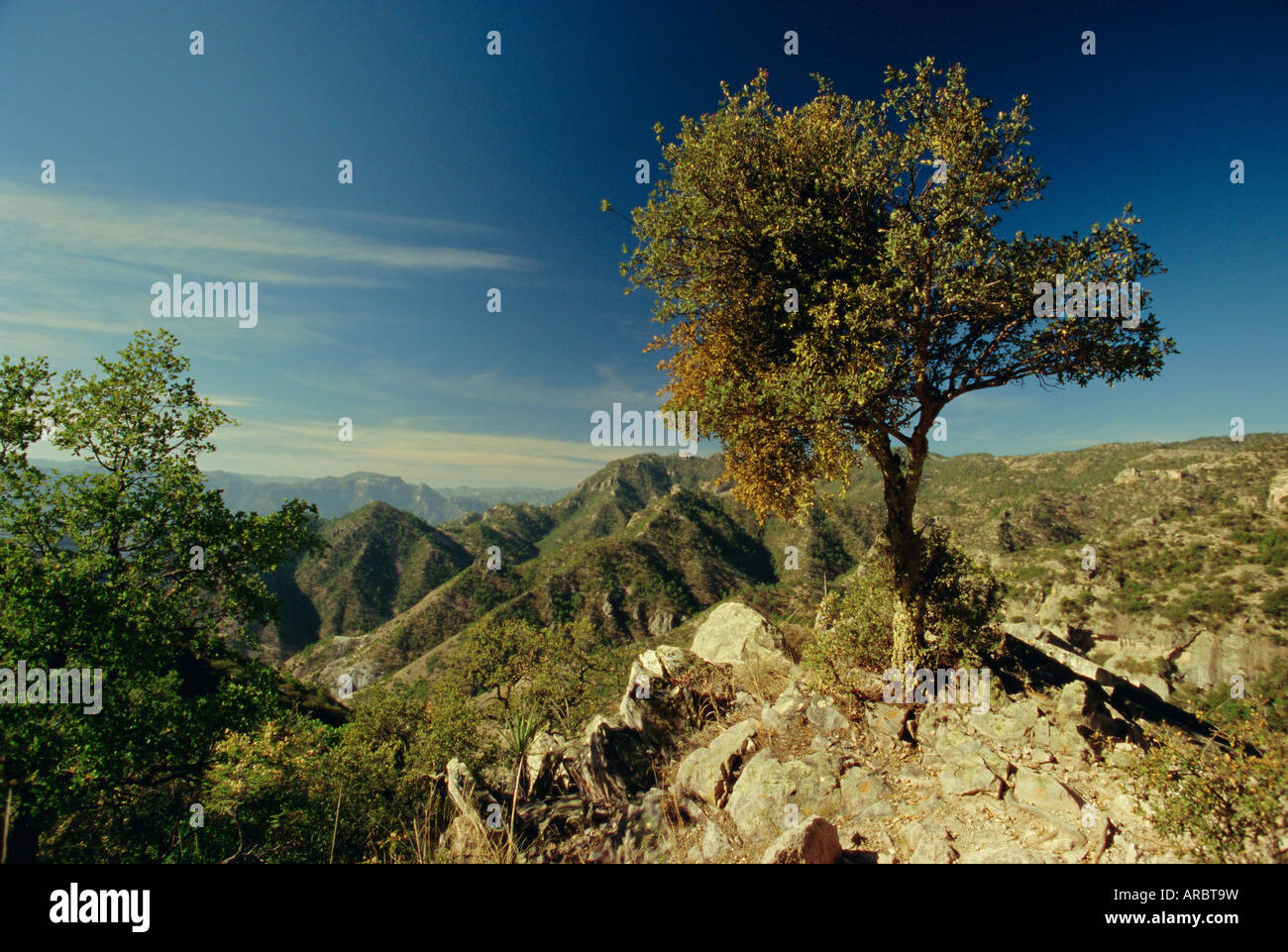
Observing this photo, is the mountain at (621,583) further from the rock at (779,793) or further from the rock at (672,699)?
the rock at (779,793)

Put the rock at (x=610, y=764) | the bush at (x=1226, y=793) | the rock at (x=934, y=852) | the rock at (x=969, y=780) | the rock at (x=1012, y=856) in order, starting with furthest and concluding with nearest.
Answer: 1. the rock at (x=610, y=764)
2. the rock at (x=969, y=780)
3. the rock at (x=934, y=852)
4. the rock at (x=1012, y=856)
5. the bush at (x=1226, y=793)

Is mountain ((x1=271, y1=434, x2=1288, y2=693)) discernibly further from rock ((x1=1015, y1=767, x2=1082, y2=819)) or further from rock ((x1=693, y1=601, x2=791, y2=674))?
rock ((x1=1015, y1=767, x2=1082, y2=819))

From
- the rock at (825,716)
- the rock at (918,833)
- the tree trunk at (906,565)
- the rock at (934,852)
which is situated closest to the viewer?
the rock at (934,852)

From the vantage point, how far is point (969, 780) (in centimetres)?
725

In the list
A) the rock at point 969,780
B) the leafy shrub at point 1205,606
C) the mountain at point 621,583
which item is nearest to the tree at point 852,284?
the rock at point 969,780

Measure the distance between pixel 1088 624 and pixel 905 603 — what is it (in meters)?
82.5

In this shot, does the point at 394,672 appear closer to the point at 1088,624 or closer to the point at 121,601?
the point at 121,601

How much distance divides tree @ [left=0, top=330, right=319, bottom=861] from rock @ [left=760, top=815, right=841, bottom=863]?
50.9 feet

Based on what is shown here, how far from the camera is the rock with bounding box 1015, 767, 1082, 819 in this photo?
20.9 ft

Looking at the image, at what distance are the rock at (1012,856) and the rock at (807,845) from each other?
1457 mm

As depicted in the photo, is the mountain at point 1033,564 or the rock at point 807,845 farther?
the mountain at point 1033,564

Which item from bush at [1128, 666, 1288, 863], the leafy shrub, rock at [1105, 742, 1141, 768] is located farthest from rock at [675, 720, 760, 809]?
the leafy shrub

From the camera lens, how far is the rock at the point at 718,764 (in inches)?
342
